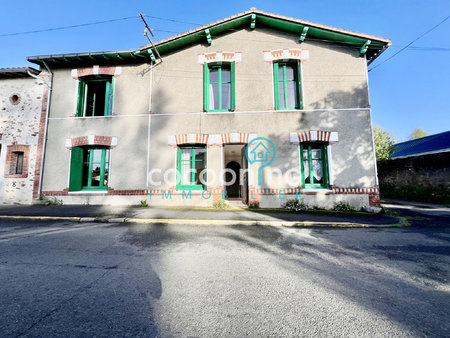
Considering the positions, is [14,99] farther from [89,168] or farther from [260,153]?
[260,153]

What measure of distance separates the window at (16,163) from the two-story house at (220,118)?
144 cm

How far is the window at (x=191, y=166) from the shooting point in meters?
7.81

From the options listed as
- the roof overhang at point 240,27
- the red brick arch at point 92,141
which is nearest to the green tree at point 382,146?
the roof overhang at point 240,27

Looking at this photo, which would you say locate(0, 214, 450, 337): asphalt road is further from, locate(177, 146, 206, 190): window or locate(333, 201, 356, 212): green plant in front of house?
locate(177, 146, 206, 190): window

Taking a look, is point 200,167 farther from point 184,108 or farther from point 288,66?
point 288,66

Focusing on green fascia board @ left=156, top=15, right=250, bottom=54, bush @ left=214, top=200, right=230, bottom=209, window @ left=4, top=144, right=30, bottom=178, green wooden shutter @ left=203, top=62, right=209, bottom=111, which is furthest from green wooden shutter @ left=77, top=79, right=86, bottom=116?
bush @ left=214, top=200, right=230, bottom=209

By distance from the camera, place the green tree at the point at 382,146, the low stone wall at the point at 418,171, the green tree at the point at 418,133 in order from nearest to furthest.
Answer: the low stone wall at the point at 418,171
the green tree at the point at 382,146
the green tree at the point at 418,133

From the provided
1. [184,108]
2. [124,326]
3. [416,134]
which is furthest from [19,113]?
[416,134]

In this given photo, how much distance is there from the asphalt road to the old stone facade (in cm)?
617

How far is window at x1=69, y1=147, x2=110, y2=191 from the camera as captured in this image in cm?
810

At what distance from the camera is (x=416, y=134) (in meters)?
38.0

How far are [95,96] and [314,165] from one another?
10642mm

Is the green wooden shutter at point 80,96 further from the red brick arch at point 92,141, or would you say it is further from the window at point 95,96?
the red brick arch at point 92,141

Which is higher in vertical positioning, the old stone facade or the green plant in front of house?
the old stone facade
